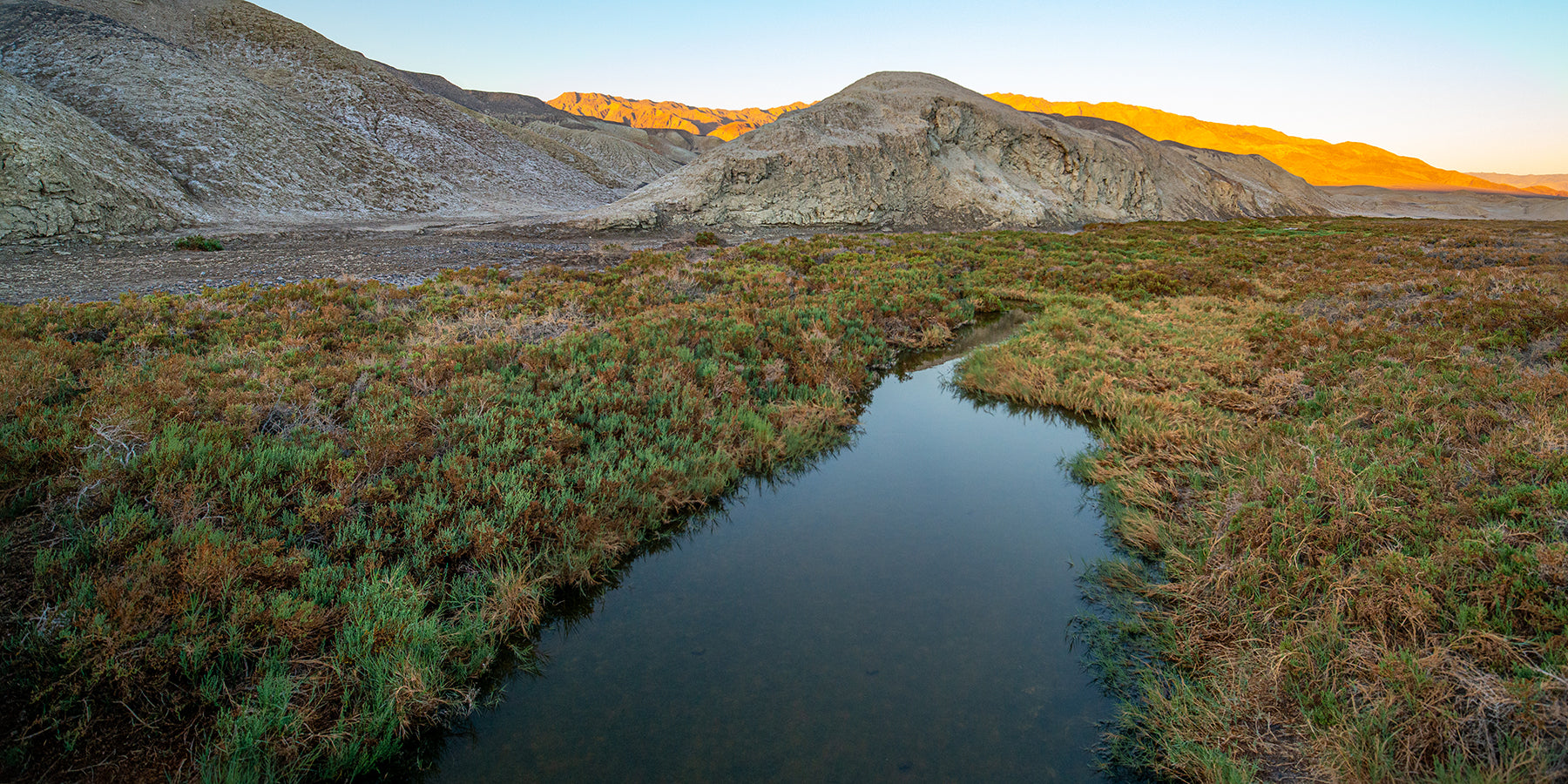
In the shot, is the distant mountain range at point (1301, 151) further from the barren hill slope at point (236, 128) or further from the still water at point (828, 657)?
the still water at point (828, 657)

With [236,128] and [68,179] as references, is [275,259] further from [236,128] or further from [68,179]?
[236,128]

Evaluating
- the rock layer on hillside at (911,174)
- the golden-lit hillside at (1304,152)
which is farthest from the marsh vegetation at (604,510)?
the golden-lit hillside at (1304,152)

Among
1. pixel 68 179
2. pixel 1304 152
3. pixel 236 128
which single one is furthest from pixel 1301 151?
pixel 68 179

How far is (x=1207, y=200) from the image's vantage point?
61.8 m

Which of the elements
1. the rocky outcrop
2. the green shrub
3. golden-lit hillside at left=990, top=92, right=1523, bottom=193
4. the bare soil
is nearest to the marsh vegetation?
the bare soil

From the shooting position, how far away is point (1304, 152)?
150750mm

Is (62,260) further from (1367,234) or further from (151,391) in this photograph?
(1367,234)

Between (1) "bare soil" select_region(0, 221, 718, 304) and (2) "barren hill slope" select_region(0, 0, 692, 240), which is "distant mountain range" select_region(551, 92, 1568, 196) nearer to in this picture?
(2) "barren hill slope" select_region(0, 0, 692, 240)

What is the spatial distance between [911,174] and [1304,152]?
16339cm

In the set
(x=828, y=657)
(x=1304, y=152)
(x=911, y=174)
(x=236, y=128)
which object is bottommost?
(x=828, y=657)

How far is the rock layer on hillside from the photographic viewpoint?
40375mm

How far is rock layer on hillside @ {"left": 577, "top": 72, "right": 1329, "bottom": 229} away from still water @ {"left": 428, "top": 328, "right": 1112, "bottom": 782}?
31.2 m

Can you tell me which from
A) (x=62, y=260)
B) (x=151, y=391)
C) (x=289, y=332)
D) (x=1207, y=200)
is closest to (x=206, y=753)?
(x=151, y=391)

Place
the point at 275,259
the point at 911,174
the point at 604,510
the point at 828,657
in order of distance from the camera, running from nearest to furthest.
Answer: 1. the point at 828,657
2. the point at 604,510
3. the point at 275,259
4. the point at 911,174
